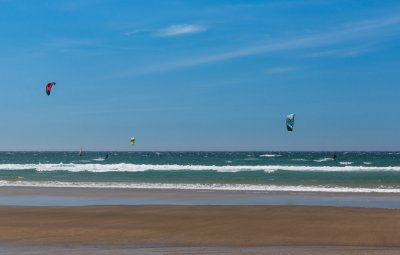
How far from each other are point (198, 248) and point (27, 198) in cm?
1160

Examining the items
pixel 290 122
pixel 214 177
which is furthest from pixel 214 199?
pixel 290 122

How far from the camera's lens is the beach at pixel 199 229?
8047 millimetres

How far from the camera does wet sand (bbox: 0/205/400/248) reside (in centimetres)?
873

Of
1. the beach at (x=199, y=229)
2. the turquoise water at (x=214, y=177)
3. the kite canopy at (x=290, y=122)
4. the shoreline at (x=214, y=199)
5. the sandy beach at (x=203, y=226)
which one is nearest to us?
the beach at (x=199, y=229)

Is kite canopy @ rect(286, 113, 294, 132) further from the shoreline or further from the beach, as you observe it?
the beach

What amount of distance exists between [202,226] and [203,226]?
0.08 ft

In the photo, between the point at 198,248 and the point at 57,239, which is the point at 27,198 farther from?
the point at 198,248

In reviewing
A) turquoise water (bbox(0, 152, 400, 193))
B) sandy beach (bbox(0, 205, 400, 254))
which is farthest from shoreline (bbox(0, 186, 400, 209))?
turquoise water (bbox(0, 152, 400, 193))

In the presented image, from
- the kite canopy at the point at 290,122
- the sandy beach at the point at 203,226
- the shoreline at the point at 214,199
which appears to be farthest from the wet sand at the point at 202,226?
the kite canopy at the point at 290,122

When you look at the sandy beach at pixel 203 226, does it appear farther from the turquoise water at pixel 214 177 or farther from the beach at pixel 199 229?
the turquoise water at pixel 214 177

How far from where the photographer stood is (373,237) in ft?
30.2

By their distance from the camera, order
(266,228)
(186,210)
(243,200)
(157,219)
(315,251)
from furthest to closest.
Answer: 1. (243,200)
2. (186,210)
3. (157,219)
4. (266,228)
5. (315,251)

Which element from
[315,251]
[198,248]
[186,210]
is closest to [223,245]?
[198,248]

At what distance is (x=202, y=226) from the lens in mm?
Answer: 10477
